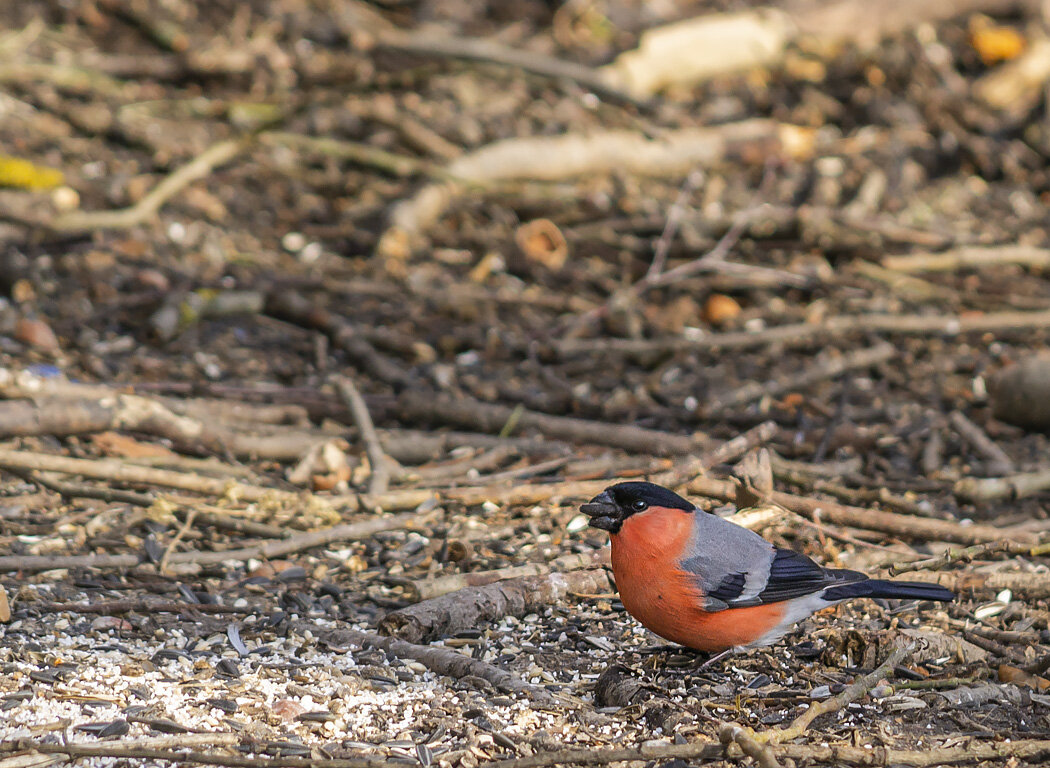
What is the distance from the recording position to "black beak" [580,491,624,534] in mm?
3213

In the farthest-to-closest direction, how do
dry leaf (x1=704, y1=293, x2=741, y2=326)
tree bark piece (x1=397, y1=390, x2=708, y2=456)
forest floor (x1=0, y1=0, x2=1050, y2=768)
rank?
dry leaf (x1=704, y1=293, x2=741, y2=326) → tree bark piece (x1=397, y1=390, x2=708, y2=456) → forest floor (x1=0, y1=0, x2=1050, y2=768)

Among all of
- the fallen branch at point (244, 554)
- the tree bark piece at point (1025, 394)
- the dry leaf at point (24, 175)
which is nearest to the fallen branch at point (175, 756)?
the fallen branch at point (244, 554)

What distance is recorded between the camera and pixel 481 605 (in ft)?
11.0

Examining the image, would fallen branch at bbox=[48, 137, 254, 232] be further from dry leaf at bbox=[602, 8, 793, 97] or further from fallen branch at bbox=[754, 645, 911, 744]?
fallen branch at bbox=[754, 645, 911, 744]

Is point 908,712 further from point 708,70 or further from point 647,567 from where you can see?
point 708,70

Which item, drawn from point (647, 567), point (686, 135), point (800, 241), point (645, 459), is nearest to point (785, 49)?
point (686, 135)

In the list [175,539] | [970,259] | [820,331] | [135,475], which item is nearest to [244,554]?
[175,539]

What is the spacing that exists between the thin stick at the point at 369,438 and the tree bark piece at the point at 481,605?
0.88m

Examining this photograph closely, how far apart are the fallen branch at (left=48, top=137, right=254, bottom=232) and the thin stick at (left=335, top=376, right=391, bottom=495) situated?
2168 millimetres

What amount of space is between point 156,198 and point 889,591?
4.97 metres

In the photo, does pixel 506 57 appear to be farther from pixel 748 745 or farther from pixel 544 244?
pixel 748 745

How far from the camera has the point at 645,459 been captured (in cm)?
457

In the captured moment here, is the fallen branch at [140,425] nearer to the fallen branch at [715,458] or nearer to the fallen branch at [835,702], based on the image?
the fallen branch at [715,458]

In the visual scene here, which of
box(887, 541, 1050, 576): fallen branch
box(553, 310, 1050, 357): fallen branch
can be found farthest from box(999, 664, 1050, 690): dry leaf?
box(553, 310, 1050, 357): fallen branch
